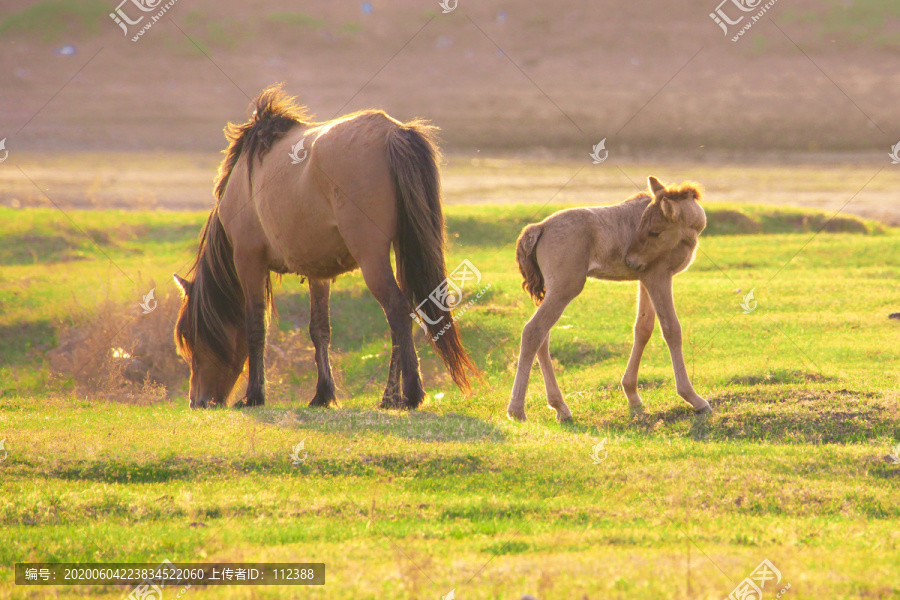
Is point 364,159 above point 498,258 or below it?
above

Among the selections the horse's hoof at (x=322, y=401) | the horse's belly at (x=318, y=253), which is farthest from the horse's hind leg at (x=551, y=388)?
the horse's hoof at (x=322, y=401)

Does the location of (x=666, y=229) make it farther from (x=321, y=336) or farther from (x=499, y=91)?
(x=499, y=91)

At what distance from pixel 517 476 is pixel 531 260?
2.58m

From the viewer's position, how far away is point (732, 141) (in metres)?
50.3

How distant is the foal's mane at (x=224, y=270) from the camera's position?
10609 millimetres

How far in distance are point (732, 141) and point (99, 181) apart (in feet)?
113

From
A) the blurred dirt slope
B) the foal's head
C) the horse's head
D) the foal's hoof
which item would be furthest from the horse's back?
the blurred dirt slope

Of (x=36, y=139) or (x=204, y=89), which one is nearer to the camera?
(x=36, y=139)

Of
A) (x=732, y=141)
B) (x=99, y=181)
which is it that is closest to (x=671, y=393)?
(x=99, y=181)

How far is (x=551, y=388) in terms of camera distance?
894 cm

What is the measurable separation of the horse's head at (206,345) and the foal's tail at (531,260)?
13.0 ft

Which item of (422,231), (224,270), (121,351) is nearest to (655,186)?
(422,231)

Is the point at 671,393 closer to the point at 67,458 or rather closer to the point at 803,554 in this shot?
the point at 803,554

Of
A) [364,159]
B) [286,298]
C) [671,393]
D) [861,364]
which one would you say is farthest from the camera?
[286,298]
